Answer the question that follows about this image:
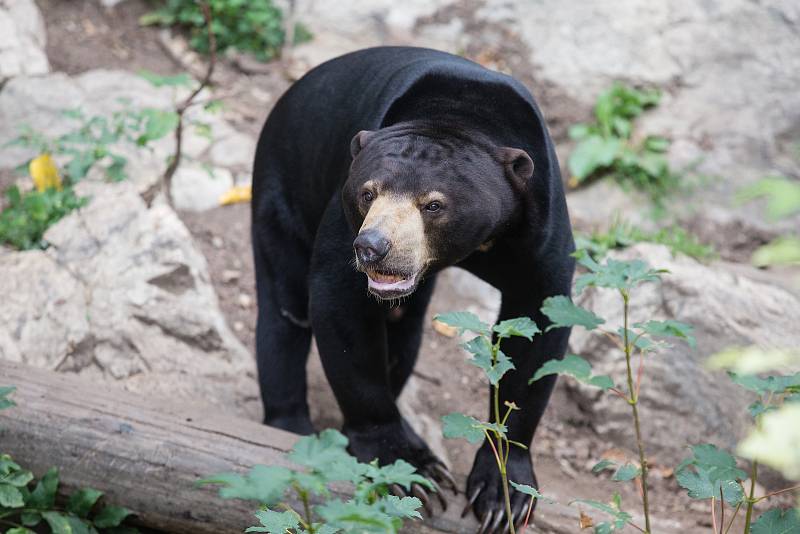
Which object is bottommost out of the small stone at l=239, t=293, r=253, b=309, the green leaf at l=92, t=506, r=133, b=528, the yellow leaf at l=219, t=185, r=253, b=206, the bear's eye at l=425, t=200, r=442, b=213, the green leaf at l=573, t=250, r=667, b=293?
the small stone at l=239, t=293, r=253, b=309

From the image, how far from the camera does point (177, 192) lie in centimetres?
647

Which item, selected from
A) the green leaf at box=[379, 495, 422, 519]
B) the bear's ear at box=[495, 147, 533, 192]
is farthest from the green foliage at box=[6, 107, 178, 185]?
the green leaf at box=[379, 495, 422, 519]

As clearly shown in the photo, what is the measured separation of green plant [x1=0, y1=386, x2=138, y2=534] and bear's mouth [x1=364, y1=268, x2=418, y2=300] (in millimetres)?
1234

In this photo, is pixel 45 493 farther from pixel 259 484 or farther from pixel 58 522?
pixel 259 484

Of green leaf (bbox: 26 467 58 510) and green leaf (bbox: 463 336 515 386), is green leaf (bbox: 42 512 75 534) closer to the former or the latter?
green leaf (bbox: 26 467 58 510)

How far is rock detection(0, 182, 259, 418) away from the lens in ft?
15.7

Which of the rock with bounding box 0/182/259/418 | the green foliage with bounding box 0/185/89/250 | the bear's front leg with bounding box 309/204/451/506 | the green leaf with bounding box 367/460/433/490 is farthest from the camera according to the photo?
the green foliage with bounding box 0/185/89/250

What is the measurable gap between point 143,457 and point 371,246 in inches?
48.5

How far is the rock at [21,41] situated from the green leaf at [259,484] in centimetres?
605

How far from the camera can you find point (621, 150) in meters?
7.23

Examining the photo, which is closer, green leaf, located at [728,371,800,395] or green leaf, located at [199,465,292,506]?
green leaf, located at [199,465,292,506]

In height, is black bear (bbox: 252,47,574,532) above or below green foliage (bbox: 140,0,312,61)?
above

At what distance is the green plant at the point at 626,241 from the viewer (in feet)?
19.5

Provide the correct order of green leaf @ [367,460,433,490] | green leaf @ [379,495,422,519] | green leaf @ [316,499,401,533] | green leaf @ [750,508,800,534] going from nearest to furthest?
1. green leaf @ [316,499,401,533]
2. green leaf @ [367,460,433,490]
3. green leaf @ [379,495,422,519]
4. green leaf @ [750,508,800,534]
